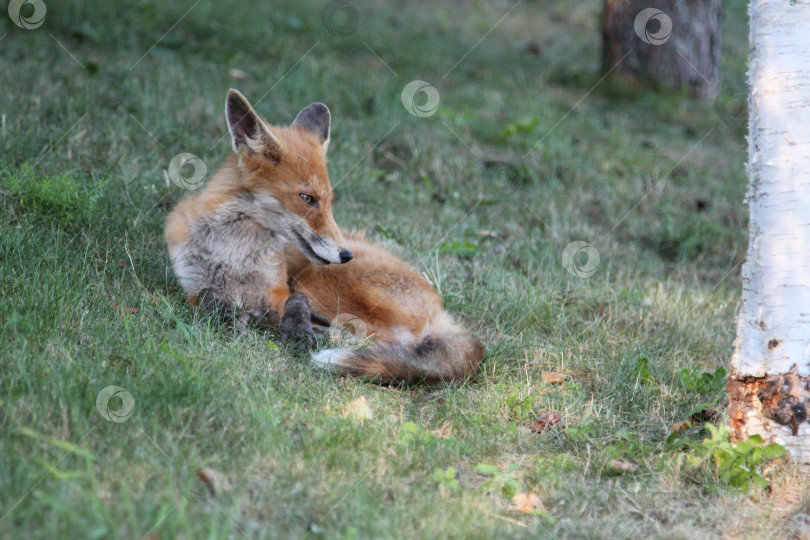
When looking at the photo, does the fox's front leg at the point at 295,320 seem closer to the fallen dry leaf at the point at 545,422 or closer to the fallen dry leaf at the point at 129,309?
the fallen dry leaf at the point at 129,309

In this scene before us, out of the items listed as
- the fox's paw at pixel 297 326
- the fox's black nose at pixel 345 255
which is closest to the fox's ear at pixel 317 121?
the fox's black nose at pixel 345 255

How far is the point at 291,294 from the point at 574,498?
204 centimetres

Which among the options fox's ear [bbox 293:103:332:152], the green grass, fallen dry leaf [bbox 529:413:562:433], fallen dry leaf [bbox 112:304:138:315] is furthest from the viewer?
fox's ear [bbox 293:103:332:152]

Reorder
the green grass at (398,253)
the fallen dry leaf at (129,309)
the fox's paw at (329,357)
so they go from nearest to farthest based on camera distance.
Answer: the green grass at (398,253) → the fox's paw at (329,357) → the fallen dry leaf at (129,309)

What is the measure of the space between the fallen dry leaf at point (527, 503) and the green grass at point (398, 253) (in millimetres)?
45

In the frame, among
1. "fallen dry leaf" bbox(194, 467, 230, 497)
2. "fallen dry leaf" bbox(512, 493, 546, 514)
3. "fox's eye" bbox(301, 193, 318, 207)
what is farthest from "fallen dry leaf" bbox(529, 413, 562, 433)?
"fox's eye" bbox(301, 193, 318, 207)

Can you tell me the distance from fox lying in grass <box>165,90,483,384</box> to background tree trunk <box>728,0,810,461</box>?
147 cm

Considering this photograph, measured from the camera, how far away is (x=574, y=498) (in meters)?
2.99

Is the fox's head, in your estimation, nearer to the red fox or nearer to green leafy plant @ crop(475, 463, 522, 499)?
the red fox

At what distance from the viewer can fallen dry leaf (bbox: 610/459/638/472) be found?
3.23 meters

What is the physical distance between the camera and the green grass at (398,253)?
8.66 feet

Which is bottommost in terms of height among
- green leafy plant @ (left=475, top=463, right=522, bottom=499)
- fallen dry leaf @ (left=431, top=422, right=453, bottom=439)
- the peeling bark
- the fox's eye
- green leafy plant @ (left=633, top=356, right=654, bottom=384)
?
fallen dry leaf @ (left=431, top=422, right=453, bottom=439)

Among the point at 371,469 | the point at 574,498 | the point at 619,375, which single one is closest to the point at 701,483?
the point at 574,498

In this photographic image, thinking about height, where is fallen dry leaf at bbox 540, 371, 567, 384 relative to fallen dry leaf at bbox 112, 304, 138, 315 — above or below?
below
